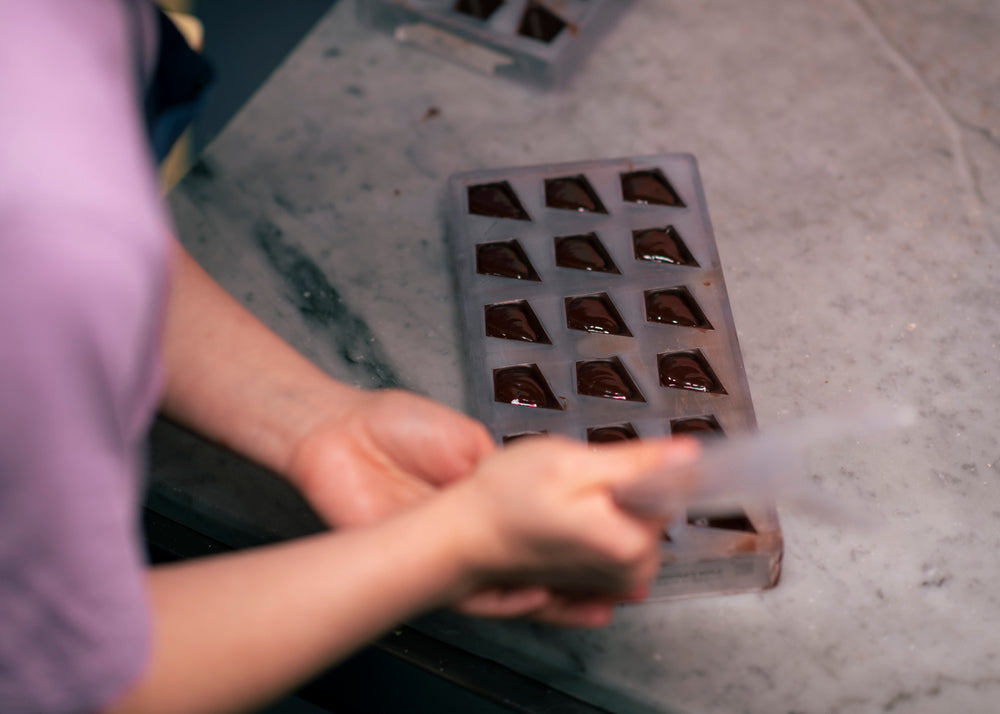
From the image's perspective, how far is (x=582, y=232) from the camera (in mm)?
672

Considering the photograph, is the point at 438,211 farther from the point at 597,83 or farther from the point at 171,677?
the point at 171,677

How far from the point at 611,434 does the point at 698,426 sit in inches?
2.4

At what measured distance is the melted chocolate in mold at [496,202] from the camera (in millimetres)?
682

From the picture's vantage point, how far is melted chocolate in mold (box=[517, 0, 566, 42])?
0.80 m

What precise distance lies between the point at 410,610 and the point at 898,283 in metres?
0.51

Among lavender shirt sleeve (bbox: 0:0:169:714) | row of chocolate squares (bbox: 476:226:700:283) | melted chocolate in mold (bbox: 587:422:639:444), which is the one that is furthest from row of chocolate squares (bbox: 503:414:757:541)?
lavender shirt sleeve (bbox: 0:0:169:714)

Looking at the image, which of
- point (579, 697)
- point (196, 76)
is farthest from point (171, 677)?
point (196, 76)

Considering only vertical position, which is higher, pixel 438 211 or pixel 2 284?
pixel 2 284

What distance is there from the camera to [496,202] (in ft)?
2.25

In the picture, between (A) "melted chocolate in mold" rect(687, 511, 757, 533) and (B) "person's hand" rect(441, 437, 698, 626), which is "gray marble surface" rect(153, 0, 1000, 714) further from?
(B) "person's hand" rect(441, 437, 698, 626)

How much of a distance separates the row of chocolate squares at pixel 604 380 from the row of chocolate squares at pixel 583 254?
8 centimetres

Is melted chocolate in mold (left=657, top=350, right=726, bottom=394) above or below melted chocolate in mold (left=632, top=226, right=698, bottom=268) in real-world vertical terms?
below

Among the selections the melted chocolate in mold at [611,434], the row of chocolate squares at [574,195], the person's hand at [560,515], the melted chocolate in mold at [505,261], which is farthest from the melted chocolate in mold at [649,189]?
the person's hand at [560,515]

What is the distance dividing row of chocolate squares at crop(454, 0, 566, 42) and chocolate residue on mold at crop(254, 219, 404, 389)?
0.29 m
